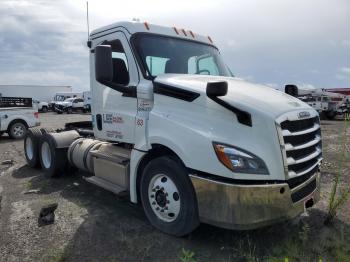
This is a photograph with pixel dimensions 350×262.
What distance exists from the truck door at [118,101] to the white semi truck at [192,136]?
0.02 meters

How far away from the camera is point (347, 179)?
300 inches

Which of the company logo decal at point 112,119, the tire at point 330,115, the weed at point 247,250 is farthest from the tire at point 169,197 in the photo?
the tire at point 330,115

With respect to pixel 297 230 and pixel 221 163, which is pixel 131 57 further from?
pixel 297 230

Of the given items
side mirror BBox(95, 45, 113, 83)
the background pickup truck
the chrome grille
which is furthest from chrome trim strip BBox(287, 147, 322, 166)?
the background pickup truck

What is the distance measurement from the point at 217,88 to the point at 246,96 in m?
0.47

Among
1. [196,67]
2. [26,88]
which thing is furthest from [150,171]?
[26,88]

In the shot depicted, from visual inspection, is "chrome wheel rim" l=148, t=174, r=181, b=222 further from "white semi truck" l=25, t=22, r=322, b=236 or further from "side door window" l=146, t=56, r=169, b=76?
"side door window" l=146, t=56, r=169, b=76

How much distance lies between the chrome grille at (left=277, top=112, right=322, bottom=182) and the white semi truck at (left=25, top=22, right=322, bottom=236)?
0.5 inches

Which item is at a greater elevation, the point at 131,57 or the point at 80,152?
the point at 131,57

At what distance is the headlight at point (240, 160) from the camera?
389 cm

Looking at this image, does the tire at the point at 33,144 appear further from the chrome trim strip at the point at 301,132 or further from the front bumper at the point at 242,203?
the chrome trim strip at the point at 301,132

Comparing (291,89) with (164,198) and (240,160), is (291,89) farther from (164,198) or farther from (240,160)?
Result: (164,198)

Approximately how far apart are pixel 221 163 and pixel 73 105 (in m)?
42.5

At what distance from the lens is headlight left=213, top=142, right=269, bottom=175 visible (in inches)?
153
